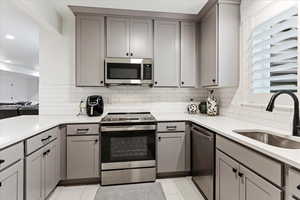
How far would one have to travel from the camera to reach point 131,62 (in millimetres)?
2732

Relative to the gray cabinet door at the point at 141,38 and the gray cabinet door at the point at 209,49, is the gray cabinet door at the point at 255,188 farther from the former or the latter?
the gray cabinet door at the point at 141,38

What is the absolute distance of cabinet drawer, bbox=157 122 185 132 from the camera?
2.53 meters

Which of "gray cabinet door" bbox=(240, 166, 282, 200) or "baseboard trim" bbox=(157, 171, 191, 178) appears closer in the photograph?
"gray cabinet door" bbox=(240, 166, 282, 200)

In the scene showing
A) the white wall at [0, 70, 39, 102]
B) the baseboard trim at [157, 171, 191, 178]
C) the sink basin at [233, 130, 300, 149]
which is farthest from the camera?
the white wall at [0, 70, 39, 102]

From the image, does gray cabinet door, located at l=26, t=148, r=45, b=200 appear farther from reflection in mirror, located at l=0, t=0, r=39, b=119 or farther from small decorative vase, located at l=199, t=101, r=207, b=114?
small decorative vase, located at l=199, t=101, r=207, b=114

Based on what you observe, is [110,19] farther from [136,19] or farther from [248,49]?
[248,49]

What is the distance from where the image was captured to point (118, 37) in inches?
108

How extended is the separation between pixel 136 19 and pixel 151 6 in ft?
1.01

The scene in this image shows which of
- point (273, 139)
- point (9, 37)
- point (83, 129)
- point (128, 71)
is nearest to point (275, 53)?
point (273, 139)

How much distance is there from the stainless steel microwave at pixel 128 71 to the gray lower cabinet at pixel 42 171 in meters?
1.15

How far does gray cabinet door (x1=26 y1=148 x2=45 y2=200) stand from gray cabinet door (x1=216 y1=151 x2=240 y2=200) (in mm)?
1679

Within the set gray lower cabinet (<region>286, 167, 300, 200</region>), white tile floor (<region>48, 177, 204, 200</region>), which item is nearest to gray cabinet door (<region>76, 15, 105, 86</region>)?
white tile floor (<region>48, 177, 204, 200</region>)

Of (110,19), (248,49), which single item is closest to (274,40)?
(248,49)

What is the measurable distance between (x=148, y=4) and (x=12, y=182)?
2448 mm
